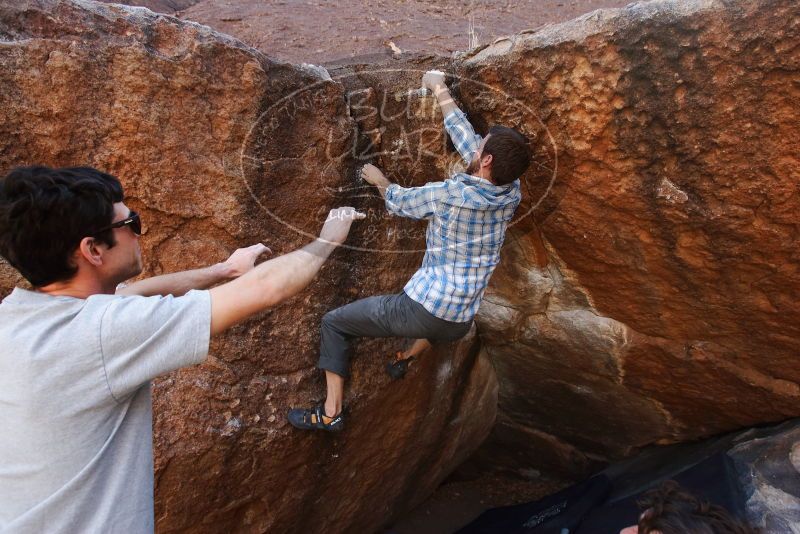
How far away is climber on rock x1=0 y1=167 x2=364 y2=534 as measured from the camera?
3.65 ft

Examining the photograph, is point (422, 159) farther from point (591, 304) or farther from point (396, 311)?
point (591, 304)

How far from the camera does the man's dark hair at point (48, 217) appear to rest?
114cm

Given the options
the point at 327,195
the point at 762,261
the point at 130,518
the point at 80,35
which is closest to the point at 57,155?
the point at 80,35

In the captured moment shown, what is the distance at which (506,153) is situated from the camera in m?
2.14

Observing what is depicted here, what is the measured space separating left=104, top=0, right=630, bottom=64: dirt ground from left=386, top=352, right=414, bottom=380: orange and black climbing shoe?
1.43m

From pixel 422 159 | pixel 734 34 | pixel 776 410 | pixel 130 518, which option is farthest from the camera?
pixel 776 410

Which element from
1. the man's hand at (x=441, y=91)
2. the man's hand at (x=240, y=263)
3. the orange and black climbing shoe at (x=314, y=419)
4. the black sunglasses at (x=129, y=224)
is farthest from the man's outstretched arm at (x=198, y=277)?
the man's hand at (x=441, y=91)

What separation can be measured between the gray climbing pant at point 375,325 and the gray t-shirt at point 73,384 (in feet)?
3.98

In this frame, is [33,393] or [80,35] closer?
[33,393]

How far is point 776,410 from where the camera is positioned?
2.98 metres

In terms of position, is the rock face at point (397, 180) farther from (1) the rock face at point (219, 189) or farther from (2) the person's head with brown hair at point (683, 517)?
(2) the person's head with brown hair at point (683, 517)

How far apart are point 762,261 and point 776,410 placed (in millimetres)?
1057

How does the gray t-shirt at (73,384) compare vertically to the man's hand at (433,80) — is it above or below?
below

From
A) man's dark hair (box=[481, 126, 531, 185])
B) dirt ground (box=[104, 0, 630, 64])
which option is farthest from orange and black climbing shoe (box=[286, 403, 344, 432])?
dirt ground (box=[104, 0, 630, 64])
